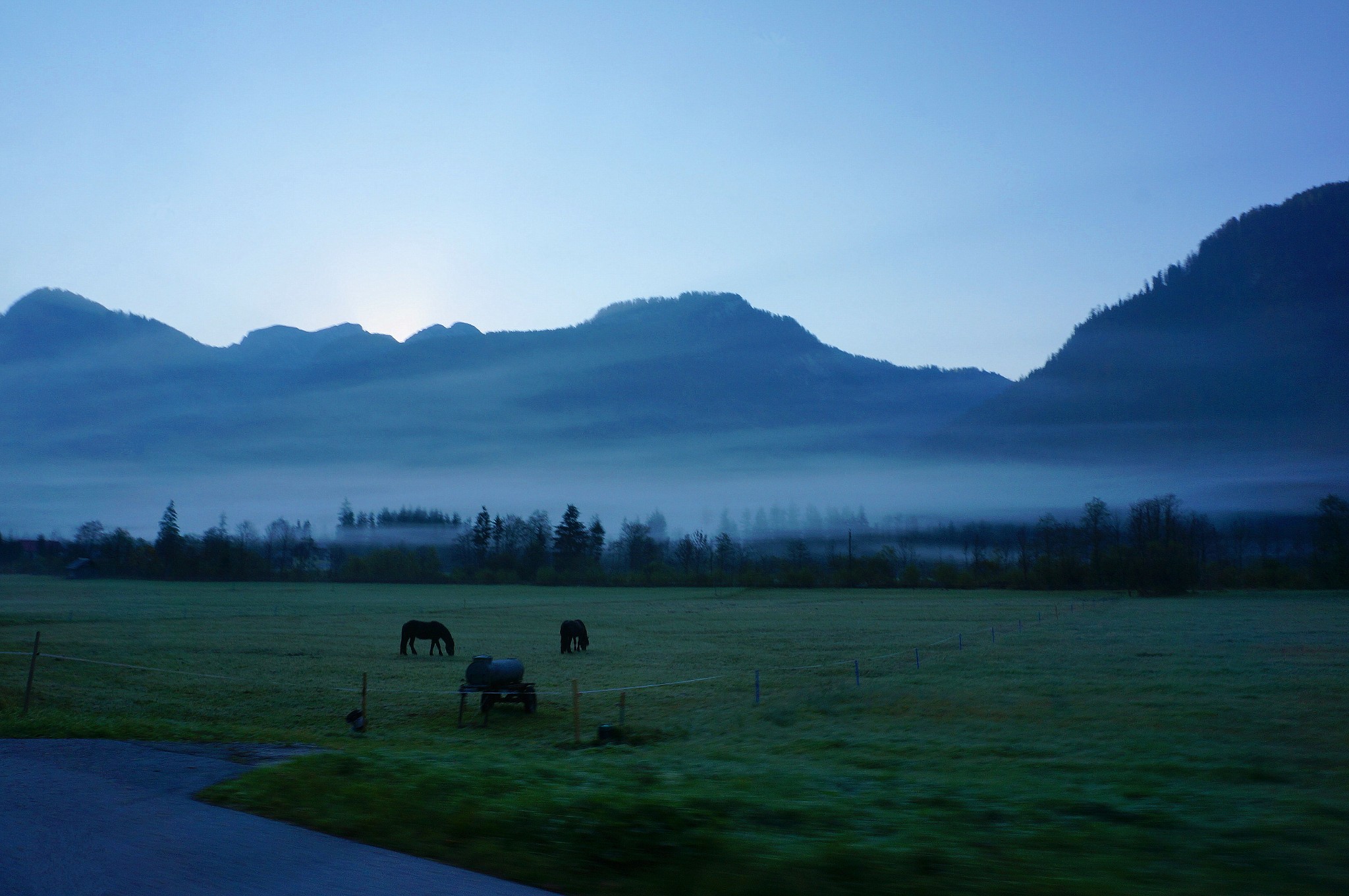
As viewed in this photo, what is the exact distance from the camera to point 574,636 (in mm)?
43969

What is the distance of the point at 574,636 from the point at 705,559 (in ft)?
483

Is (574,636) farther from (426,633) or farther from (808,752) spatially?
(808,752)

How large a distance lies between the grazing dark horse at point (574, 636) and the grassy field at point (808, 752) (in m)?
0.68

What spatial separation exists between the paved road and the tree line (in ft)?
424

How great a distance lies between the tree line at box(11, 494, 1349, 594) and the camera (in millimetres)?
136375

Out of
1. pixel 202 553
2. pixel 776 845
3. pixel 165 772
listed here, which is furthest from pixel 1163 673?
pixel 202 553

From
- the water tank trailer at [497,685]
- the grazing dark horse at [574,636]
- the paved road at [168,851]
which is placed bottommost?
the grazing dark horse at [574,636]

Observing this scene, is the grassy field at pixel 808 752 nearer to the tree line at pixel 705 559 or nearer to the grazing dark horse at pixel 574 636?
the grazing dark horse at pixel 574 636

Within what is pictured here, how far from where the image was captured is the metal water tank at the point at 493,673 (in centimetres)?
2272

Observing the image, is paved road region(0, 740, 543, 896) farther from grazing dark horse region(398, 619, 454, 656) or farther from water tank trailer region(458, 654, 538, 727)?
grazing dark horse region(398, 619, 454, 656)

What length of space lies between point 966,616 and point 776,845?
69.9 metres

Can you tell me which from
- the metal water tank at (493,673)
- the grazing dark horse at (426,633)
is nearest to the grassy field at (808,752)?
the metal water tank at (493,673)

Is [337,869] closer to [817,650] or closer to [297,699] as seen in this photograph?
[297,699]

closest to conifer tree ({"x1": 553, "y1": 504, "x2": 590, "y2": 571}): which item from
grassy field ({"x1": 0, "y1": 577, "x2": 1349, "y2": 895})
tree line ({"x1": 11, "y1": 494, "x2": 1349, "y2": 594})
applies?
tree line ({"x1": 11, "y1": 494, "x2": 1349, "y2": 594})
